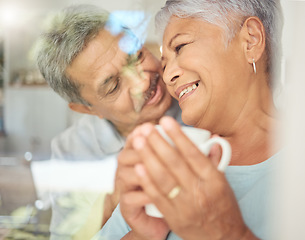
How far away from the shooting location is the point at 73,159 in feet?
2.58

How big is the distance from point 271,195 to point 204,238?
0.14 metres

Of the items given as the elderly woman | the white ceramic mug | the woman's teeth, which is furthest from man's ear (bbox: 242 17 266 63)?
the white ceramic mug

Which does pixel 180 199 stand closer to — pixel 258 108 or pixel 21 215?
pixel 258 108

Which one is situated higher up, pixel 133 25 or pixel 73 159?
pixel 133 25

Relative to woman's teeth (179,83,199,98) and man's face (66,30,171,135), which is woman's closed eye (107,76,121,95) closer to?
man's face (66,30,171,135)

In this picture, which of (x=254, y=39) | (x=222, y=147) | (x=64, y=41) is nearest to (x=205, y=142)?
(x=222, y=147)

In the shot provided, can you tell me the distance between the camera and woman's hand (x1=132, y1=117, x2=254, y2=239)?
53cm

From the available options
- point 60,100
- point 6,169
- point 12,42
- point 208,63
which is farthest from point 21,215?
point 208,63

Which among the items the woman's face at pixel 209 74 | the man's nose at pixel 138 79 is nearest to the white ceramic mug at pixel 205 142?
the woman's face at pixel 209 74

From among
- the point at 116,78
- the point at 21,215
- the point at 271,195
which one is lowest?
the point at 21,215

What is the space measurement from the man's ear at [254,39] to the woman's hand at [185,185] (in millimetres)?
239

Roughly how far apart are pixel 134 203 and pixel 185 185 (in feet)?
0.33

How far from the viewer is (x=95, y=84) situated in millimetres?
747

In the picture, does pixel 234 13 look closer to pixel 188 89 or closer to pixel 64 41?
pixel 188 89
